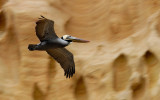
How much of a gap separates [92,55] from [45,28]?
103 cm

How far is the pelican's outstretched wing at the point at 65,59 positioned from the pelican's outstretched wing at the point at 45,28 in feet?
0.76

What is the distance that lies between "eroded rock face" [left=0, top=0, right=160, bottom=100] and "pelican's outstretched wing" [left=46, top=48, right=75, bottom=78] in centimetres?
50

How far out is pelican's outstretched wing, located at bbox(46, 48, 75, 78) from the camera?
17.0ft

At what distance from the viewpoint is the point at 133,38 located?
5727mm

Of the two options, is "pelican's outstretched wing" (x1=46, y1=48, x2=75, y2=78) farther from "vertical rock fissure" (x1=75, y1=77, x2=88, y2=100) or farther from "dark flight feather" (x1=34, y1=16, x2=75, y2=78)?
"vertical rock fissure" (x1=75, y1=77, x2=88, y2=100)

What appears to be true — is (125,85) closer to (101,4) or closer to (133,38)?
(133,38)

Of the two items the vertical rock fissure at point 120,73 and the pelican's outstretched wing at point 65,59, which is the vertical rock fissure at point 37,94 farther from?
the vertical rock fissure at point 120,73

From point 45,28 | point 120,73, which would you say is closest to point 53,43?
point 45,28

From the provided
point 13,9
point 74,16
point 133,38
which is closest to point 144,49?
point 133,38

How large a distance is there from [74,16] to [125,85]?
3.58 ft

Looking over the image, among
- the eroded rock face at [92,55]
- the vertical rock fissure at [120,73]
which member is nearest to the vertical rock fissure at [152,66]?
the eroded rock face at [92,55]

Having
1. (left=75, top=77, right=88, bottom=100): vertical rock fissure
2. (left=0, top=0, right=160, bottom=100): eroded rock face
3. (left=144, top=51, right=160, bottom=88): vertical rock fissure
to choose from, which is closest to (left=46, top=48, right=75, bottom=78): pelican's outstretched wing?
(left=0, top=0, right=160, bottom=100): eroded rock face

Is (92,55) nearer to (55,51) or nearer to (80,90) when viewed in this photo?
(80,90)

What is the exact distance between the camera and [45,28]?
16.2ft
